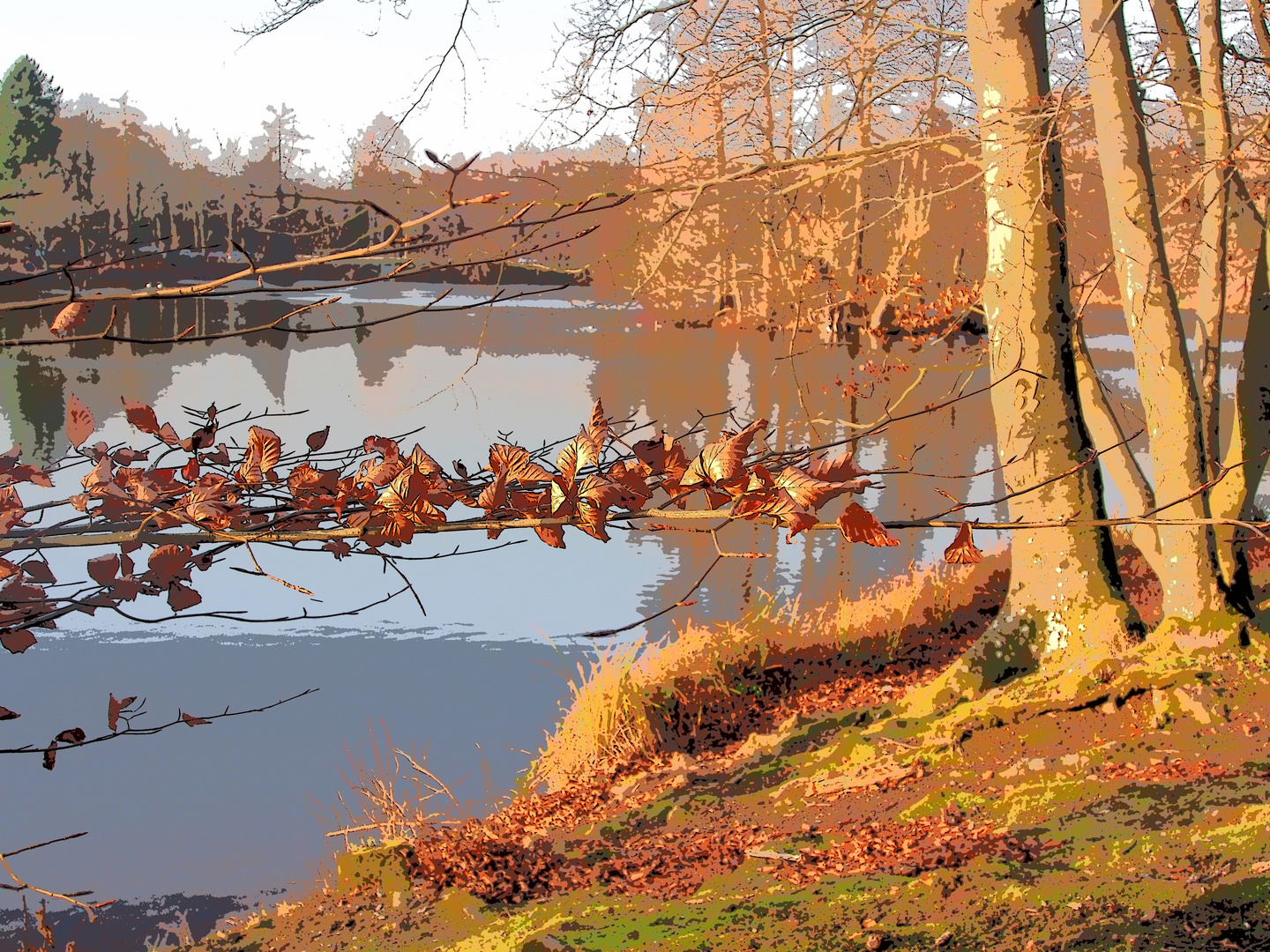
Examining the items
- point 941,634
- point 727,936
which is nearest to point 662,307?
point 941,634

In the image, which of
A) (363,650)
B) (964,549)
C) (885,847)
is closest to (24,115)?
(363,650)

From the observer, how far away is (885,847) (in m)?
4.88

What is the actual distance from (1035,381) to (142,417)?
5454mm

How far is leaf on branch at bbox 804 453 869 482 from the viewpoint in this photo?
6.43 feet

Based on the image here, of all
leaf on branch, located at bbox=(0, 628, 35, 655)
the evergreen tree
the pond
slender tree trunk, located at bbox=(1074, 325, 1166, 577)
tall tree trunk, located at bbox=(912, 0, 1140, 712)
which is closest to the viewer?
leaf on branch, located at bbox=(0, 628, 35, 655)

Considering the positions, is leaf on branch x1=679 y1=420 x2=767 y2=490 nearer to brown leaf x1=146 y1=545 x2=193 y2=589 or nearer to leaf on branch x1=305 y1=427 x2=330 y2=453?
leaf on branch x1=305 y1=427 x2=330 y2=453

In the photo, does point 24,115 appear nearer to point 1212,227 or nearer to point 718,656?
point 718,656

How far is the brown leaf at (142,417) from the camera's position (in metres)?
2.30

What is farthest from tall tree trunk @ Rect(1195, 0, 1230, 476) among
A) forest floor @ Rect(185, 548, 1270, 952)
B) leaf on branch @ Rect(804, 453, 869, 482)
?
leaf on branch @ Rect(804, 453, 869, 482)

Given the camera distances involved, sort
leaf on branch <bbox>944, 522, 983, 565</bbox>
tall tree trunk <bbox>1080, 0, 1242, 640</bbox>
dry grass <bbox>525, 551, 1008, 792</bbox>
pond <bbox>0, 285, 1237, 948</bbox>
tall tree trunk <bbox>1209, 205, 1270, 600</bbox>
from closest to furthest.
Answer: leaf on branch <bbox>944, 522, 983, 565</bbox>
tall tree trunk <bbox>1080, 0, 1242, 640</bbox>
tall tree trunk <bbox>1209, 205, 1270, 600</bbox>
pond <bbox>0, 285, 1237, 948</bbox>
dry grass <bbox>525, 551, 1008, 792</bbox>

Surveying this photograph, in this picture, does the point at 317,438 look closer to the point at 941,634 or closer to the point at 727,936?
the point at 727,936

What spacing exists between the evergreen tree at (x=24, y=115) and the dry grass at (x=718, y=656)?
44.2m

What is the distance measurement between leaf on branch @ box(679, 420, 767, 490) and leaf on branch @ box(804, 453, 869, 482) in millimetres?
126

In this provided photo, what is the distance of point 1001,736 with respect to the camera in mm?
6039
